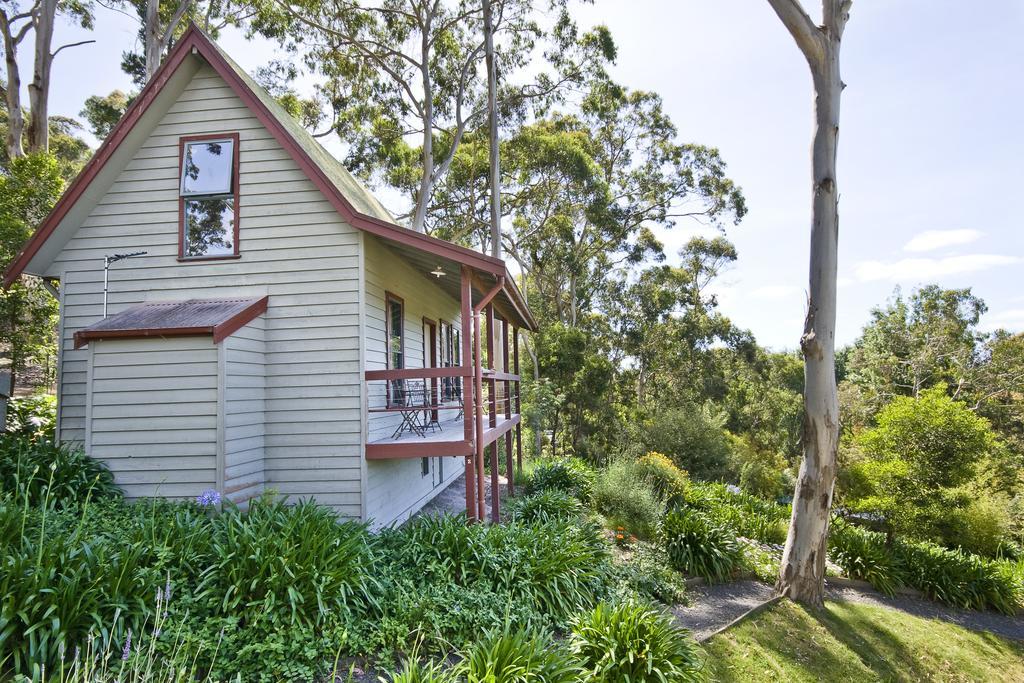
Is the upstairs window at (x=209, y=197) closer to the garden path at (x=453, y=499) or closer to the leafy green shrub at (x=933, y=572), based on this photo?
the garden path at (x=453, y=499)

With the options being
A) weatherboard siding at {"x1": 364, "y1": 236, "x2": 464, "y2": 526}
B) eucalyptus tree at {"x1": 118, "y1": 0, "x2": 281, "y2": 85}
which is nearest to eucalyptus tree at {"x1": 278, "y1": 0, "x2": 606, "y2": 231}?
eucalyptus tree at {"x1": 118, "y1": 0, "x2": 281, "y2": 85}

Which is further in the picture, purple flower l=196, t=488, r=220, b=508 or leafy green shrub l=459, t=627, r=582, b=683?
purple flower l=196, t=488, r=220, b=508

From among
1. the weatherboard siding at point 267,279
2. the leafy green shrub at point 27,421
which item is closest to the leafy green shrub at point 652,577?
the weatherboard siding at point 267,279

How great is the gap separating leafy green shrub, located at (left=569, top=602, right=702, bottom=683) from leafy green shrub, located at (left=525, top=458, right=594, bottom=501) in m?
6.99

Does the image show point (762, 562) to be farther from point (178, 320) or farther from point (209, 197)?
point (209, 197)

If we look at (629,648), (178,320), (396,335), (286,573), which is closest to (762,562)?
(629,648)

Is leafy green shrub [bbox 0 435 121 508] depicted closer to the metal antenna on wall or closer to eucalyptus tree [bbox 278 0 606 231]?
the metal antenna on wall

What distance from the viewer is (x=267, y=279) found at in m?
8.16

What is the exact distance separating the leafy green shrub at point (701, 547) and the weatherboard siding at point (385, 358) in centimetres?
494

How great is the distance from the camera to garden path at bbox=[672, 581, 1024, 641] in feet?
26.2

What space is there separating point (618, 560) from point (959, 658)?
5129 millimetres

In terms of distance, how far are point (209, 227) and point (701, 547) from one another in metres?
9.91

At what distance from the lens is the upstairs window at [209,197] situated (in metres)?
8.27

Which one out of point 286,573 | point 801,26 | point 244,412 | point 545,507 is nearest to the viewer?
point 286,573
